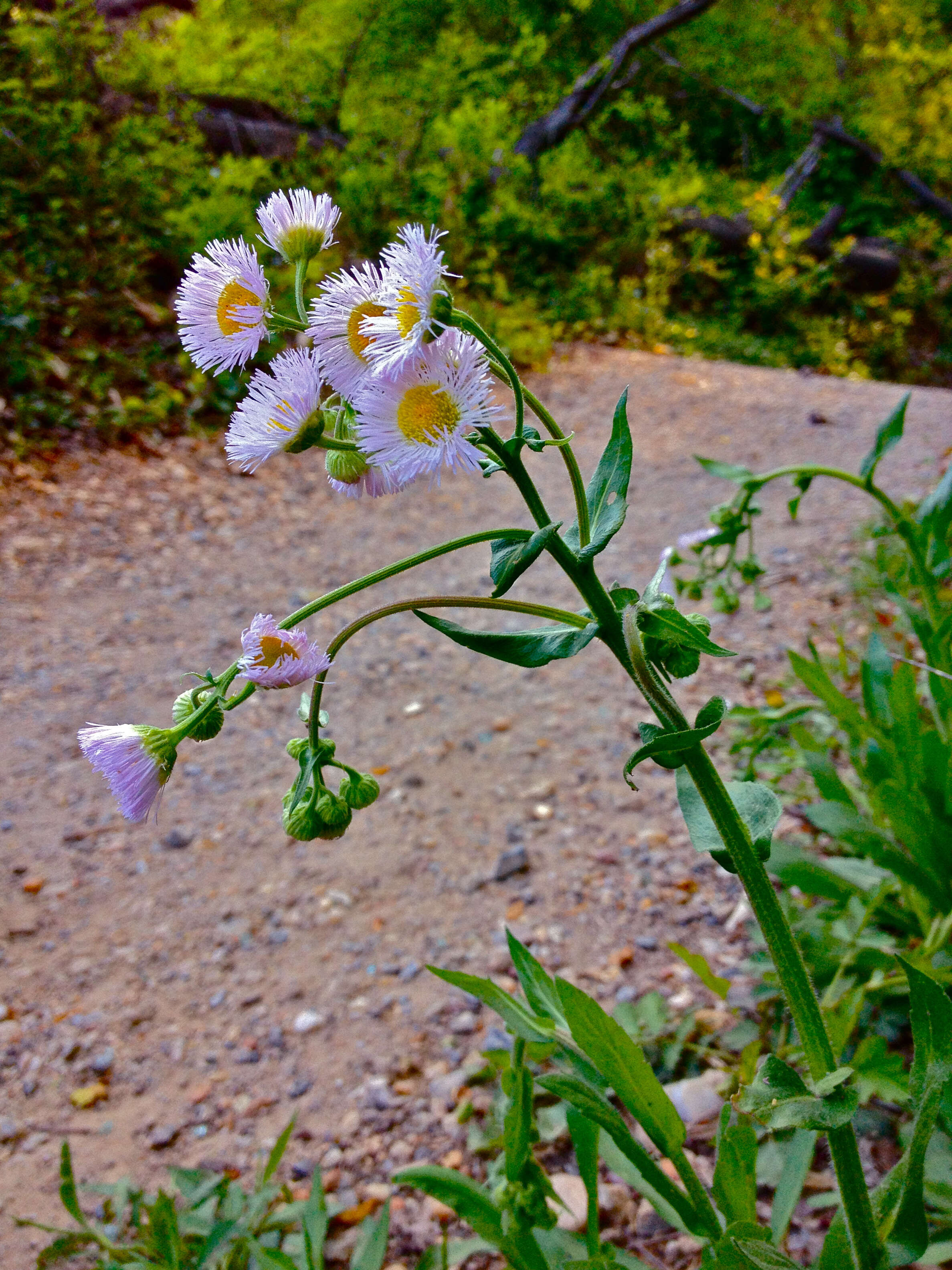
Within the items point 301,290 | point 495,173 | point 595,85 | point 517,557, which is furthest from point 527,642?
point 595,85

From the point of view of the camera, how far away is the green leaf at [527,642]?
2.21 feet

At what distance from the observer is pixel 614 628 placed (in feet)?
2.31

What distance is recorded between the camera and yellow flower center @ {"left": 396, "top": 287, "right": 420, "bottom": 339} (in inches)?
24.4

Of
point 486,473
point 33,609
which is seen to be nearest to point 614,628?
point 486,473

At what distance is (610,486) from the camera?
727 mm

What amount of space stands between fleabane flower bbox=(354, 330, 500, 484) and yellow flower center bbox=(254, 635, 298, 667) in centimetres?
15

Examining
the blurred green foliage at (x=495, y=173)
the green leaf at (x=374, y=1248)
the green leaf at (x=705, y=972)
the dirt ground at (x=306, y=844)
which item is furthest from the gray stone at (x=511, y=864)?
the blurred green foliage at (x=495, y=173)

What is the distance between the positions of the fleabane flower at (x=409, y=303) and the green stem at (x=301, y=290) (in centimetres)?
6

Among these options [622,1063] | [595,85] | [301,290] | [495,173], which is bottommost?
[622,1063]

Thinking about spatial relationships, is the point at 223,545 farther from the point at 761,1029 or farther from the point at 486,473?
the point at 486,473

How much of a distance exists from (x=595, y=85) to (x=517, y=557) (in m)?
7.62

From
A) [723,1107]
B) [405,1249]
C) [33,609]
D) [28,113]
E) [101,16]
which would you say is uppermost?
[101,16]

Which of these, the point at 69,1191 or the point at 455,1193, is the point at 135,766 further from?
the point at 69,1191

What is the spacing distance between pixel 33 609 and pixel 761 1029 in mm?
2412
